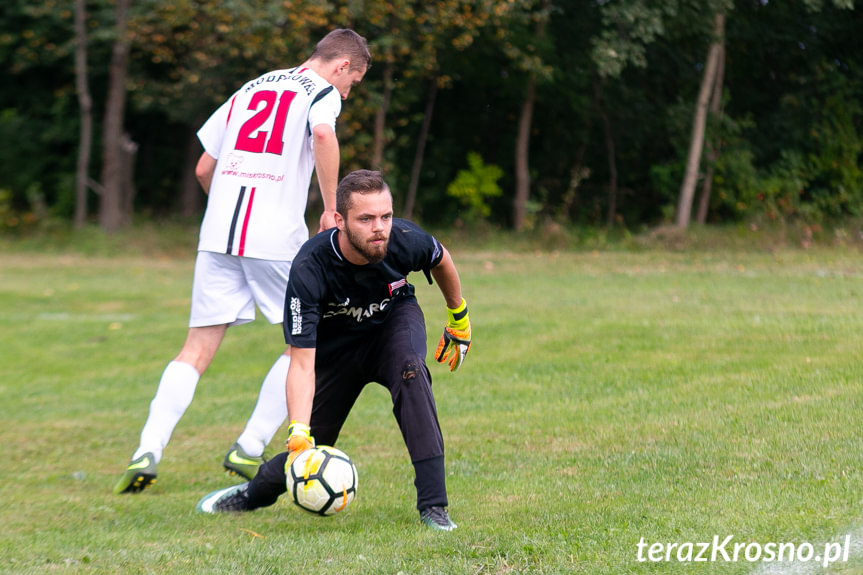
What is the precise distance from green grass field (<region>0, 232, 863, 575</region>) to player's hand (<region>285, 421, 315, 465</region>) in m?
0.40

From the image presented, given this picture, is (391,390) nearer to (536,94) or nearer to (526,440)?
(526,440)

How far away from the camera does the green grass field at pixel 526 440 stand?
13.7ft

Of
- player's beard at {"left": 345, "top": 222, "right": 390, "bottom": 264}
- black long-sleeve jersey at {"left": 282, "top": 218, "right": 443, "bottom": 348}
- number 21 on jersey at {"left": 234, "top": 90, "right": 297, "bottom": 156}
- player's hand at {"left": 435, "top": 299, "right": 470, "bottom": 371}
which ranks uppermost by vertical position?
number 21 on jersey at {"left": 234, "top": 90, "right": 297, "bottom": 156}

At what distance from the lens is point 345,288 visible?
476 cm

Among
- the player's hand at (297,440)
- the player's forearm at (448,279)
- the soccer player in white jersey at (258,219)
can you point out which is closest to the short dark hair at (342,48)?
the soccer player in white jersey at (258,219)

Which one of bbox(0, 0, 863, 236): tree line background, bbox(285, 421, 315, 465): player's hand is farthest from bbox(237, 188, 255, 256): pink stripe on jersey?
bbox(0, 0, 863, 236): tree line background

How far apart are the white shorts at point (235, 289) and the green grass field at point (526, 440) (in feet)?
3.41

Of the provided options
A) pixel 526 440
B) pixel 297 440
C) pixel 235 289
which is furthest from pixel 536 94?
pixel 297 440

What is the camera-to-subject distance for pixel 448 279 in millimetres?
4934

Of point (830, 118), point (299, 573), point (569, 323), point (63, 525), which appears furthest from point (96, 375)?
point (830, 118)

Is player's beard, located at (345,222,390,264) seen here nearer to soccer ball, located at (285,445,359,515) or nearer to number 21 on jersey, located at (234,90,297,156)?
soccer ball, located at (285,445,359,515)

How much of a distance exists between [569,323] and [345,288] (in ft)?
21.4

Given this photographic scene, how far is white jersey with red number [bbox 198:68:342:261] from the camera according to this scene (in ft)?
18.8

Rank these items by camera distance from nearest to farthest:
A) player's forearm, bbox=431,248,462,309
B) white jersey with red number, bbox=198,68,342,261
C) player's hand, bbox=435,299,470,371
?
player's forearm, bbox=431,248,462,309
player's hand, bbox=435,299,470,371
white jersey with red number, bbox=198,68,342,261
